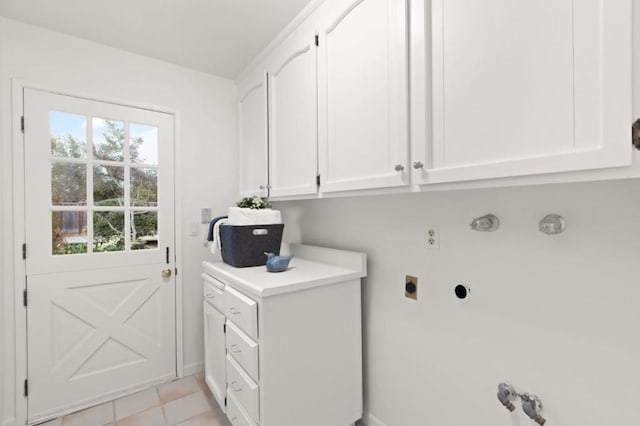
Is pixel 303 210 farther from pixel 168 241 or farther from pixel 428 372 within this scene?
pixel 428 372

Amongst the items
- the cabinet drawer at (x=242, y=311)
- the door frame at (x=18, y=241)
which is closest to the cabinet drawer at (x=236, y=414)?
the cabinet drawer at (x=242, y=311)

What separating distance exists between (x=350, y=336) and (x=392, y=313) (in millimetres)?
245

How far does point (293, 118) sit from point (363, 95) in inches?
21.9

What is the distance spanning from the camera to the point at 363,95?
1236 mm

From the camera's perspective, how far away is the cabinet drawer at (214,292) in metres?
1.69

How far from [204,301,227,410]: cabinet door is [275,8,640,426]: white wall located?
0.82m

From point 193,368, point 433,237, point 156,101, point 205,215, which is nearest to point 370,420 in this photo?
point 433,237

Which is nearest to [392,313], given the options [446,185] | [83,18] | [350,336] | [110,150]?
[350,336]

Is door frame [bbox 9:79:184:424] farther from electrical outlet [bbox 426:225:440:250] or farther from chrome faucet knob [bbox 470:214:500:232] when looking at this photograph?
chrome faucet knob [bbox 470:214:500:232]

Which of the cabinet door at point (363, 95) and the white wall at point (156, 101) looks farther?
the white wall at point (156, 101)

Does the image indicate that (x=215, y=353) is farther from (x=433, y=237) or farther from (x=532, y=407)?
(x=532, y=407)

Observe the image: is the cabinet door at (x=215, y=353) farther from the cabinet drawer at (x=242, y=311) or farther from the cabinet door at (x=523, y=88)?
the cabinet door at (x=523, y=88)

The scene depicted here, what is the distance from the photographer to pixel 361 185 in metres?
1.25

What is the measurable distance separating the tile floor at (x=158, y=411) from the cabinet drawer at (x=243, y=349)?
630 millimetres
